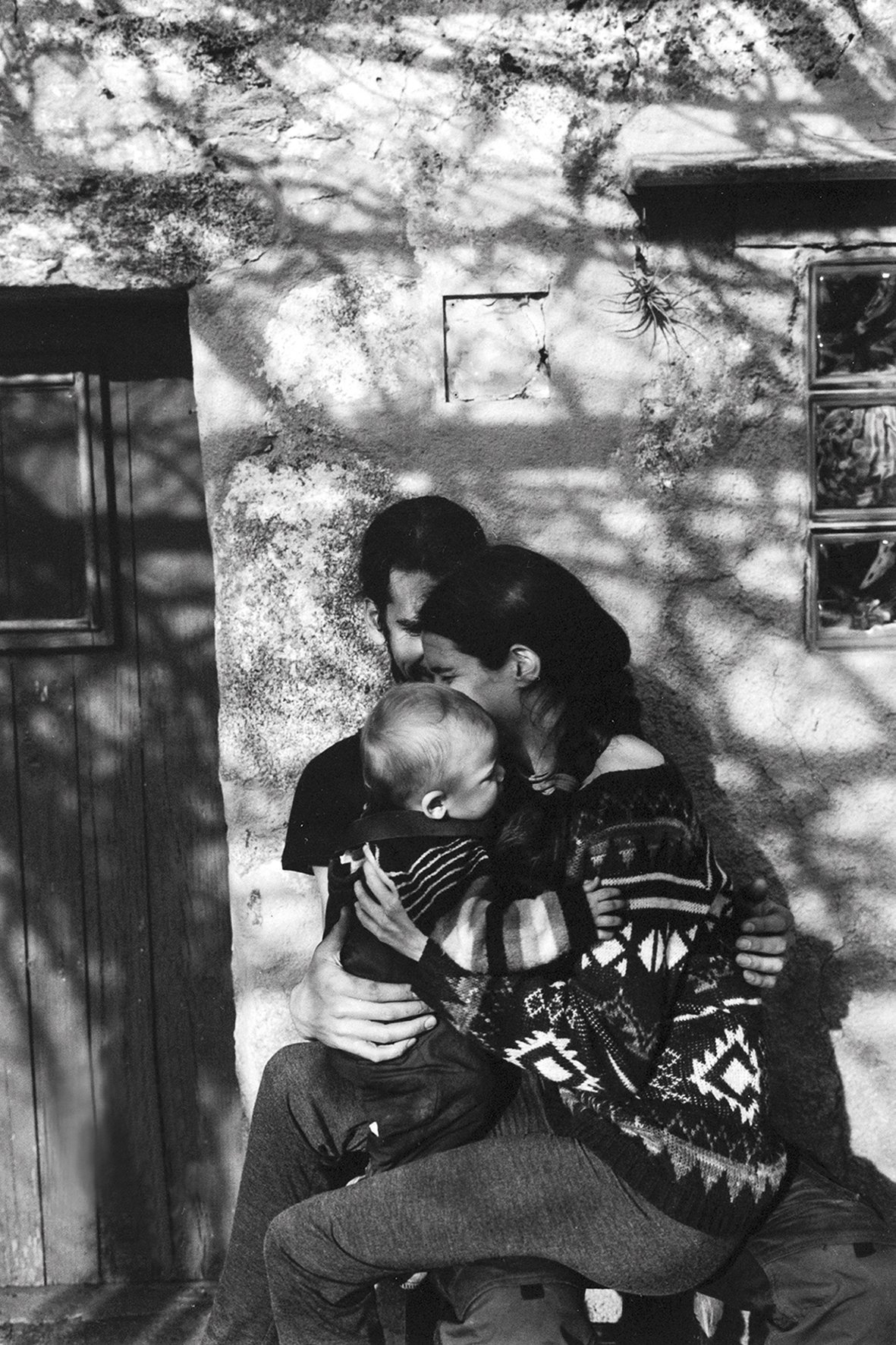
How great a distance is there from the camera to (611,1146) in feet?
6.17

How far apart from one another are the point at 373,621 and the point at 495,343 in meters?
0.63

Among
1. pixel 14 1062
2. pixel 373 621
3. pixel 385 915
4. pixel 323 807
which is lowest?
pixel 14 1062

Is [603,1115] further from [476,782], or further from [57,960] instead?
[57,960]

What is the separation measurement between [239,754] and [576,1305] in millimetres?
1223

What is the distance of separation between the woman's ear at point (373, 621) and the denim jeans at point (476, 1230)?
0.96m

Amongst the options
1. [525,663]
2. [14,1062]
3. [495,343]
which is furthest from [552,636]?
[14,1062]

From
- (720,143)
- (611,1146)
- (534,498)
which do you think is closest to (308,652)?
(534,498)

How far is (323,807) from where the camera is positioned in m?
2.45

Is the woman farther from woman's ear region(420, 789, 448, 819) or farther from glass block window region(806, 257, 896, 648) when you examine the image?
glass block window region(806, 257, 896, 648)

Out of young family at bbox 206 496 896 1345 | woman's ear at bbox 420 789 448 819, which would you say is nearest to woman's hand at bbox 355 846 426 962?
young family at bbox 206 496 896 1345

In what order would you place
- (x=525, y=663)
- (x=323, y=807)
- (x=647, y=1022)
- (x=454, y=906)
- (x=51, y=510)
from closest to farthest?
1. (x=647, y=1022)
2. (x=454, y=906)
3. (x=525, y=663)
4. (x=323, y=807)
5. (x=51, y=510)

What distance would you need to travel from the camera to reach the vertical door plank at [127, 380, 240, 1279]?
2.80 m

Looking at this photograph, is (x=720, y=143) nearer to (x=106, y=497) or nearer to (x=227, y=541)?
(x=227, y=541)

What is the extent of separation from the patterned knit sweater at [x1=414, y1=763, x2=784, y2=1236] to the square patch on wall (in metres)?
0.97
